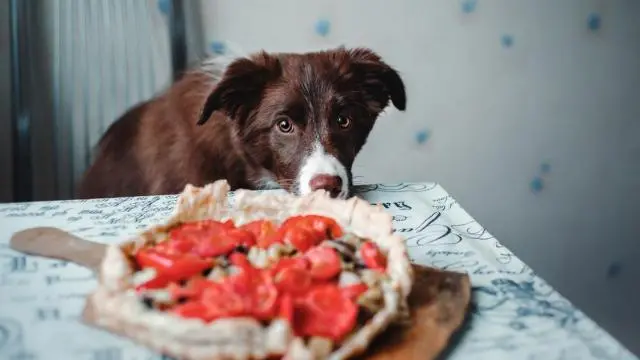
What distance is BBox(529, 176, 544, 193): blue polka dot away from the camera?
206 cm

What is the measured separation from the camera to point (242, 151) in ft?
4.94

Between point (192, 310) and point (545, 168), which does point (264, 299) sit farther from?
point (545, 168)

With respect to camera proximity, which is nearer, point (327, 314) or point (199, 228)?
point (327, 314)

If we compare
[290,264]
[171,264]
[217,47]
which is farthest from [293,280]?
[217,47]

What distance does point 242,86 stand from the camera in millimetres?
1416

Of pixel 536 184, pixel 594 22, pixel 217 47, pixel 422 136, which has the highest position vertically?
pixel 594 22

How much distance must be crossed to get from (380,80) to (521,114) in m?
0.72

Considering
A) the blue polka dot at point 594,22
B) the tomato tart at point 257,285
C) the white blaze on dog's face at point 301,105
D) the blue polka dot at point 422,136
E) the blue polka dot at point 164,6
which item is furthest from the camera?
the blue polka dot at point 594,22

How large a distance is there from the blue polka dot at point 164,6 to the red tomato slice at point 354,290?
1139 millimetres

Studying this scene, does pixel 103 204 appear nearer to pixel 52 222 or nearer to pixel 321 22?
pixel 52 222

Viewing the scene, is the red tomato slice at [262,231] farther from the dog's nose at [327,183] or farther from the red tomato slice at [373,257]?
the dog's nose at [327,183]

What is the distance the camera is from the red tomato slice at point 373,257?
0.76 m

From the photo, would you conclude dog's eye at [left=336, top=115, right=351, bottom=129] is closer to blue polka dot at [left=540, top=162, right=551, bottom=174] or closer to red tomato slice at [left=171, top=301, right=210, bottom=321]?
red tomato slice at [left=171, top=301, right=210, bottom=321]

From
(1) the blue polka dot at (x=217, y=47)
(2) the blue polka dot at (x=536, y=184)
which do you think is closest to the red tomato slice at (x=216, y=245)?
(1) the blue polka dot at (x=217, y=47)
